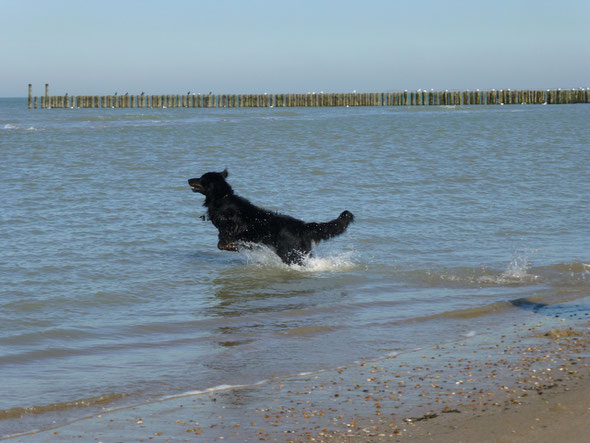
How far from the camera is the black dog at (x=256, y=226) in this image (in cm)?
1020

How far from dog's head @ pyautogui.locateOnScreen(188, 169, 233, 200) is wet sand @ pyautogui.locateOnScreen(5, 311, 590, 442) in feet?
16.2

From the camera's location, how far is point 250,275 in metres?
10.4

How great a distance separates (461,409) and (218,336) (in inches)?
116

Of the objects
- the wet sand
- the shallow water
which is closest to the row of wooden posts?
the shallow water

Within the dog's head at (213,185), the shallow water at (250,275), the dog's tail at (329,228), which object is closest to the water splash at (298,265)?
the shallow water at (250,275)

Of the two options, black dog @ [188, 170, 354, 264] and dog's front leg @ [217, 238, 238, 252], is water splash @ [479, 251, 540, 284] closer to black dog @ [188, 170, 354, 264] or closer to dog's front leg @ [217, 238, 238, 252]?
black dog @ [188, 170, 354, 264]

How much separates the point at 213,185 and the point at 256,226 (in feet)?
2.73

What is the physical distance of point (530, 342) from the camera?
6699 millimetres

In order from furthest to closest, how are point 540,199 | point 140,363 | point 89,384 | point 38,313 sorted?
1. point 540,199
2. point 38,313
3. point 140,363
4. point 89,384

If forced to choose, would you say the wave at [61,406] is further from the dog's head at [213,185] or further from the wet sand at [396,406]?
the dog's head at [213,185]

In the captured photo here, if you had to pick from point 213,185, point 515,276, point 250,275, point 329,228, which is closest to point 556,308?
point 515,276

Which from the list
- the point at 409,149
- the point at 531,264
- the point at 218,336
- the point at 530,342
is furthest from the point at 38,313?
the point at 409,149

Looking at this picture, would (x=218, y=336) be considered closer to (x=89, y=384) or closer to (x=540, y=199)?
(x=89, y=384)

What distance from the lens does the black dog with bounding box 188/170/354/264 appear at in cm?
1020
